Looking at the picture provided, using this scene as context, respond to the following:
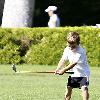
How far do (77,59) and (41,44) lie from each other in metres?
11.9

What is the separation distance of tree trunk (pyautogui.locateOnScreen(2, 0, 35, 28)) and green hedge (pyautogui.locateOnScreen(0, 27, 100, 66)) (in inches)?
104

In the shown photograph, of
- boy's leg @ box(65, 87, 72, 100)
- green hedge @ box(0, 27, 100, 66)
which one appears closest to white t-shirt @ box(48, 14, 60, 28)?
green hedge @ box(0, 27, 100, 66)

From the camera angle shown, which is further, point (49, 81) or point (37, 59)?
point (37, 59)

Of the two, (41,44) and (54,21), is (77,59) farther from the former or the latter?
A: (41,44)

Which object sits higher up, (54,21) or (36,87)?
(54,21)

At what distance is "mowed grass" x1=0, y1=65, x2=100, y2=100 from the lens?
11.7 m

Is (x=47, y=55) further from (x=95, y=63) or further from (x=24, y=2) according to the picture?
(x=24, y=2)

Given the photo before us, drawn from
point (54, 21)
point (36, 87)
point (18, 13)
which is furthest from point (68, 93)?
point (18, 13)

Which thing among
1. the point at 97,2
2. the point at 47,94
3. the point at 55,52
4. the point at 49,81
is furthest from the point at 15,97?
the point at 97,2

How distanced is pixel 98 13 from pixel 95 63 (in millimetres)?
13928

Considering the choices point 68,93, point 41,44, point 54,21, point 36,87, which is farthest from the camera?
point 41,44

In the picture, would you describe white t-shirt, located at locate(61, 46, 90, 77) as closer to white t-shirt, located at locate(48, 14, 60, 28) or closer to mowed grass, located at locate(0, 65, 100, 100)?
mowed grass, located at locate(0, 65, 100, 100)

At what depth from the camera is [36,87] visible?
13.5 m

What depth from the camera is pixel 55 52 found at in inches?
819
